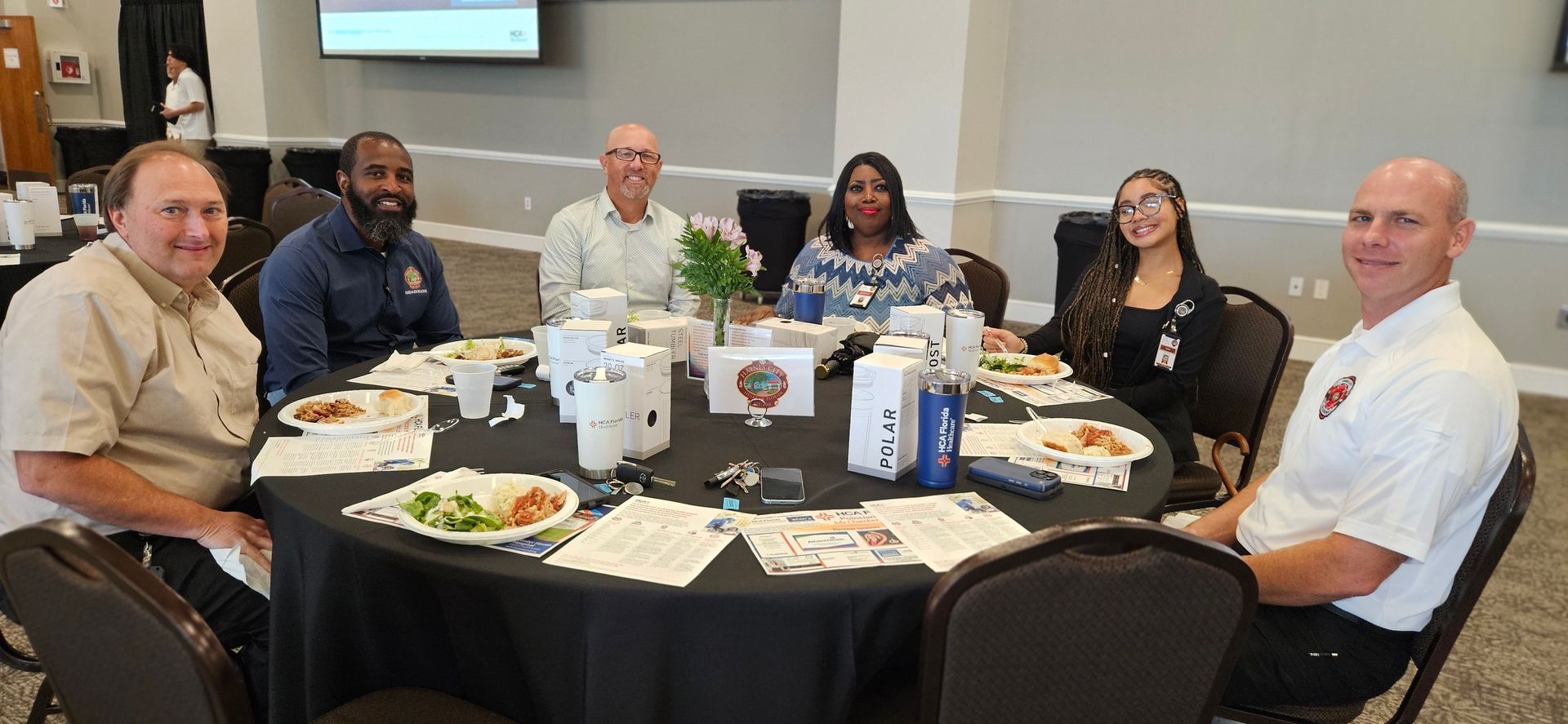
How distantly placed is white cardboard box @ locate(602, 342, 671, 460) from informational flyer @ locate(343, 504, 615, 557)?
0.71 feet

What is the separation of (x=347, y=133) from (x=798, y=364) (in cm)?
904

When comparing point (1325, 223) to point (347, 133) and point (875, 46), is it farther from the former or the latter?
point (347, 133)

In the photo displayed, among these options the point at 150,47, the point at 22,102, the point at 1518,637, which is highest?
the point at 150,47

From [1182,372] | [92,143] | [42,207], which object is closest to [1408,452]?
[1182,372]

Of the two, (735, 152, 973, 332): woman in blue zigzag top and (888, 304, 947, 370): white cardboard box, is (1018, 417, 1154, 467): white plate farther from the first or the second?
(735, 152, 973, 332): woman in blue zigzag top

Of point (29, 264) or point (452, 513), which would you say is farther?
point (29, 264)

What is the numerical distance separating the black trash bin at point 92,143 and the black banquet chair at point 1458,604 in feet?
39.2

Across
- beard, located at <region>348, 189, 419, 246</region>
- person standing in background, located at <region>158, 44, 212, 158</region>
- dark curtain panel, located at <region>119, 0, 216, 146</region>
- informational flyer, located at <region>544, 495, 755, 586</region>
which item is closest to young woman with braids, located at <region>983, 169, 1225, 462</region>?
informational flyer, located at <region>544, 495, 755, 586</region>

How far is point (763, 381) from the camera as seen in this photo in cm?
208

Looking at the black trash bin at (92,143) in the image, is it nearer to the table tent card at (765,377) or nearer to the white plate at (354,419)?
the white plate at (354,419)

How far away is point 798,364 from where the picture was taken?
209 centimetres

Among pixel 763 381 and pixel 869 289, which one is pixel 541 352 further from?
pixel 869 289

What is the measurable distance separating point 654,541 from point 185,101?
374 inches

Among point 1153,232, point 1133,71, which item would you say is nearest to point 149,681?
point 1153,232
